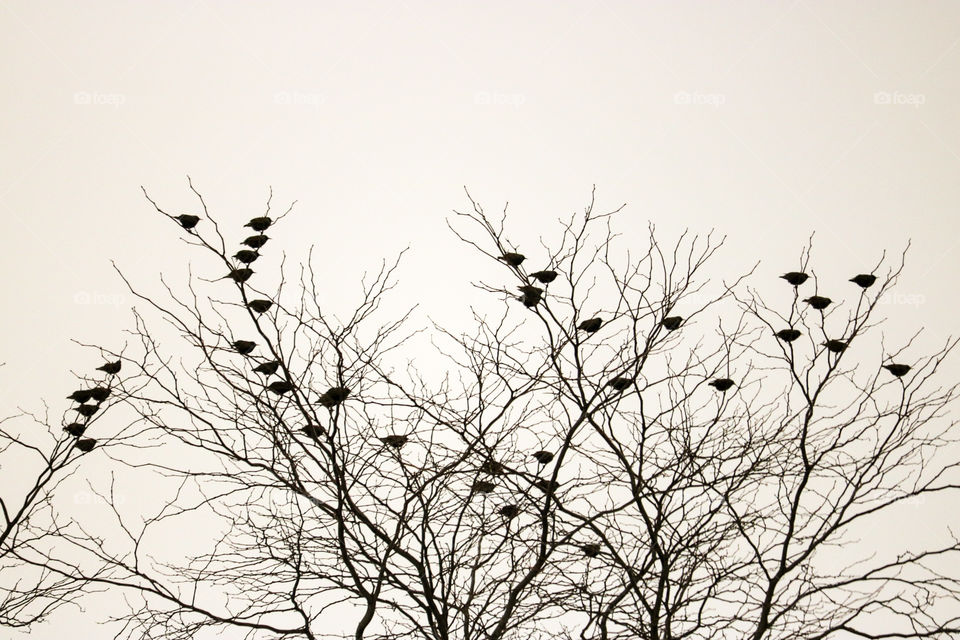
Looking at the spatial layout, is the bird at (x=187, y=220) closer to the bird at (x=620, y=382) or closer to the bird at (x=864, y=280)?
the bird at (x=620, y=382)

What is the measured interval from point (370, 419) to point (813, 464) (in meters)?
2.12

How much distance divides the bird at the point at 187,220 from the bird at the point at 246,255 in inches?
9.2

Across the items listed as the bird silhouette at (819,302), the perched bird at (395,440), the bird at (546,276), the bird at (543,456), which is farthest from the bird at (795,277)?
the perched bird at (395,440)

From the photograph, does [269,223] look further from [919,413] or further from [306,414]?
[919,413]

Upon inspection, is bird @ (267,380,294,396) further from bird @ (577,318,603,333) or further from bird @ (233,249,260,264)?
bird @ (577,318,603,333)

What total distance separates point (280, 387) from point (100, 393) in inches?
45.3

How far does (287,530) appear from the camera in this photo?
500cm

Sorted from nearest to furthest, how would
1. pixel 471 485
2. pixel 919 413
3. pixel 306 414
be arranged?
pixel 306 414 → pixel 471 485 → pixel 919 413

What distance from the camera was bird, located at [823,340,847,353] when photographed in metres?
4.96

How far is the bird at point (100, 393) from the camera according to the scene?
201 inches

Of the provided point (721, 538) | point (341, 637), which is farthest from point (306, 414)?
point (721, 538)

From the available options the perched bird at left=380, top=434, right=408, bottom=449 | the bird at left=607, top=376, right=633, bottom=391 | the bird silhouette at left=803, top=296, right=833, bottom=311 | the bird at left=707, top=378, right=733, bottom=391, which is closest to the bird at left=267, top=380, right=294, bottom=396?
the perched bird at left=380, top=434, right=408, bottom=449

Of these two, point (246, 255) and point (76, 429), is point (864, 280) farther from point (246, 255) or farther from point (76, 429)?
point (76, 429)

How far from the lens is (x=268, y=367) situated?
4.61 m
